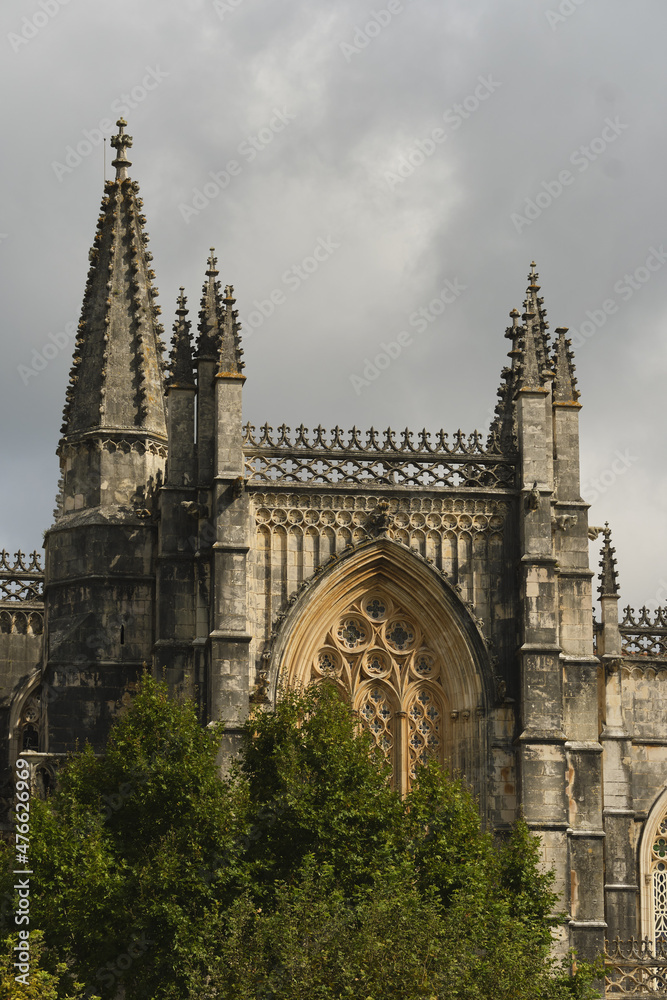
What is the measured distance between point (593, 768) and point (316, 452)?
7.96m

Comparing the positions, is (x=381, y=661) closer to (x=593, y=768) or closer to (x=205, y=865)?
(x=593, y=768)

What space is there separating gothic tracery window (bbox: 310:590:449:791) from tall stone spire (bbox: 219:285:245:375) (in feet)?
16.7

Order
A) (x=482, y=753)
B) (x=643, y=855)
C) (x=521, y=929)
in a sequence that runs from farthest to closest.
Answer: (x=643, y=855) < (x=482, y=753) < (x=521, y=929)

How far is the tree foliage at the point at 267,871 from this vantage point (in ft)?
90.1

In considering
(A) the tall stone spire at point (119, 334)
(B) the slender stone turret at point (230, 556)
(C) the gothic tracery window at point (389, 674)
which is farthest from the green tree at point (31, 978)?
(A) the tall stone spire at point (119, 334)

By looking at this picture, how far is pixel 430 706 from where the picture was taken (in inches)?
1491

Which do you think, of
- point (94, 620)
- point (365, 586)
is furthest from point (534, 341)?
point (94, 620)

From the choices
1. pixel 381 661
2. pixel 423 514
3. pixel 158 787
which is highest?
pixel 423 514

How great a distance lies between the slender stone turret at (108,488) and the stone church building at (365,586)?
0.05 meters

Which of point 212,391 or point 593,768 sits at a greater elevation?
point 212,391

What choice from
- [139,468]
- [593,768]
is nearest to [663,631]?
[593,768]

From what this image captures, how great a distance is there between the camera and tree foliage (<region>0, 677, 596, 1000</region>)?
27.5m

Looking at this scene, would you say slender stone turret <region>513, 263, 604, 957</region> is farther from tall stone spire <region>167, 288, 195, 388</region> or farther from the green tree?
the green tree

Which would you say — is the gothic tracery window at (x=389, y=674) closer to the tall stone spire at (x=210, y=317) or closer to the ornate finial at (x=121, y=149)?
the tall stone spire at (x=210, y=317)
